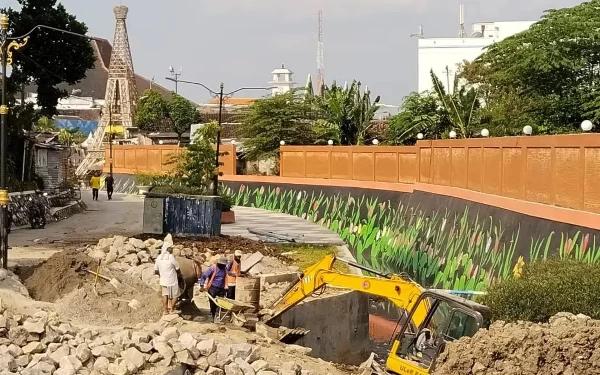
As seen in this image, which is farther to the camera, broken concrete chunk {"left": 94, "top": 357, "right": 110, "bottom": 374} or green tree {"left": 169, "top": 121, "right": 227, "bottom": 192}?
green tree {"left": 169, "top": 121, "right": 227, "bottom": 192}

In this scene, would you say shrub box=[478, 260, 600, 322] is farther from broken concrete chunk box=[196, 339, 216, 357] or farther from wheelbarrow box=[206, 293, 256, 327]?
wheelbarrow box=[206, 293, 256, 327]

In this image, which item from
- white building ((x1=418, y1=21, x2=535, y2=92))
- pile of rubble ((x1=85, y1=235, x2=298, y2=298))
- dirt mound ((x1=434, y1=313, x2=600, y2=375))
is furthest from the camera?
white building ((x1=418, y1=21, x2=535, y2=92))

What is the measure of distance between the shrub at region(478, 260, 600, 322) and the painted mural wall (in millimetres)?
1959

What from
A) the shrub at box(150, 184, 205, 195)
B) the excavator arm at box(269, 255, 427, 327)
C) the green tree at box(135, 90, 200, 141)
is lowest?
the excavator arm at box(269, 255, 427, 327)

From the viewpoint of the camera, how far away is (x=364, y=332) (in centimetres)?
2225

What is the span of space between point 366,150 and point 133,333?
98.5 ft

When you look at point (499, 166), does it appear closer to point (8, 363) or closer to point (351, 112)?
point (8, 363)

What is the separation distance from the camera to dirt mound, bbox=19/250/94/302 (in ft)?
59.9

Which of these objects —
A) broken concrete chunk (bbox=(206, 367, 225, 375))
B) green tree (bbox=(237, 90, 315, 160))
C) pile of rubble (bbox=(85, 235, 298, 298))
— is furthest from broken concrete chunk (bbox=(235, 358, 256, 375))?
green tree (bbox=(237, 90, 315, 160))

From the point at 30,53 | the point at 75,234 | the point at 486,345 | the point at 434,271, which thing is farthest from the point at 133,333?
the point at 30,53

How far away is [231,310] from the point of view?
56.4 feet

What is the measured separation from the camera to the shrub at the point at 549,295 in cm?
1386

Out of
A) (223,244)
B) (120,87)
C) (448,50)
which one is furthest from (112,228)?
(120,87)

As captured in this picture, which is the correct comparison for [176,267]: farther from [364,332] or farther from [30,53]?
[30,53]
